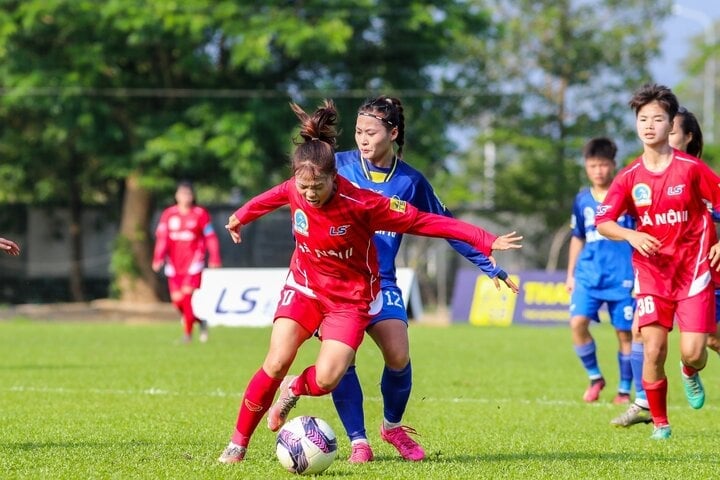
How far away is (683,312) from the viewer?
7133 mm

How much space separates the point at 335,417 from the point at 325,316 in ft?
8.94

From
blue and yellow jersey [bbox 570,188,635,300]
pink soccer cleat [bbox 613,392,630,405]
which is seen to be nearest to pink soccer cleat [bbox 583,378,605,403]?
pink soccer cleat [bbox 613,392,630,405]

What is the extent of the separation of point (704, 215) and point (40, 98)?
21.2 metres

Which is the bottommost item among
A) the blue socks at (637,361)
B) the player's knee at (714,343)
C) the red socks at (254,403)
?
the blue socks at (637,361)

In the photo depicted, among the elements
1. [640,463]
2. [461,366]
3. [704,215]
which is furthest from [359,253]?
[461,366]

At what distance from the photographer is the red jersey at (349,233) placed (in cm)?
591

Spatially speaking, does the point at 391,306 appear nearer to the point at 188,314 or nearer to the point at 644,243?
the point at 644,243

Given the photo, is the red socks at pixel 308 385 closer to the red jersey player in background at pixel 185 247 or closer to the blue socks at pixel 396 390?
the blue socks at pixel 396 390

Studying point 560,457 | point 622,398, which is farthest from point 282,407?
point 622,398

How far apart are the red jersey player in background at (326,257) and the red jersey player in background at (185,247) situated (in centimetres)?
1060

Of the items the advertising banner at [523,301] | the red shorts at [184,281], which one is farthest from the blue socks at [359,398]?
the advertising banner at [523,301]

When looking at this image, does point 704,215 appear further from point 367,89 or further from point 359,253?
point 367,89

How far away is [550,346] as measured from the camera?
16828mm

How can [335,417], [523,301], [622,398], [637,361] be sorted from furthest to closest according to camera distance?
1. [523,301]
2. [622,398]
3. [637,361]
4. [335,417]
